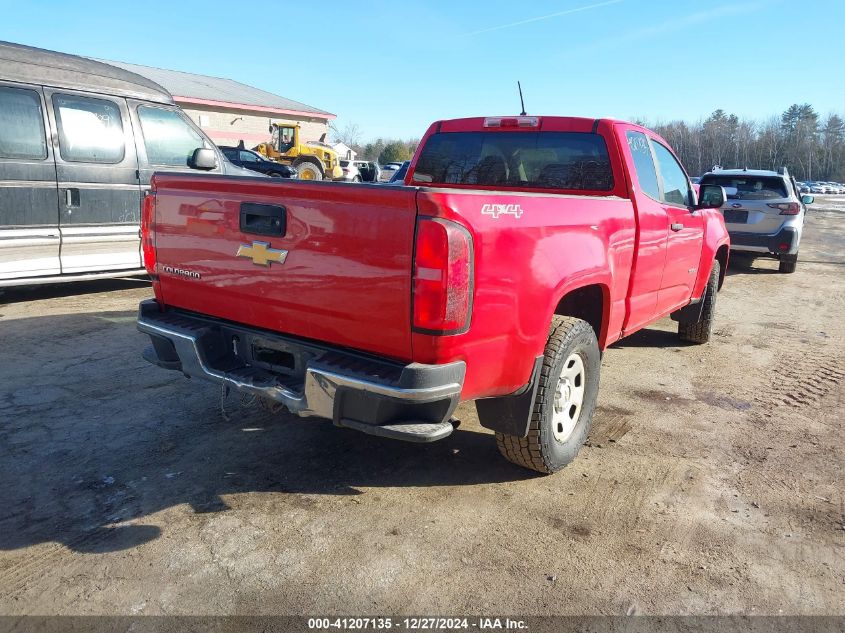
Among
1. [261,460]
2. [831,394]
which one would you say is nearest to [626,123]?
[831,394]

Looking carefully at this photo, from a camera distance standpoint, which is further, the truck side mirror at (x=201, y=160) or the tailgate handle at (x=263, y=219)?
the truck side mirror at (x=201, y=160)

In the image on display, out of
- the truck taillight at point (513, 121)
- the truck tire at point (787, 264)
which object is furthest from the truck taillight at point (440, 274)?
the truck tire at point (787, 264)

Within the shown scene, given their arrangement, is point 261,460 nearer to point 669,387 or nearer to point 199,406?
point 199,406

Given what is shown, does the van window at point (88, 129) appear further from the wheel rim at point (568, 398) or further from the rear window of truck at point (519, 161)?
the wheel rim at point (568, 398)

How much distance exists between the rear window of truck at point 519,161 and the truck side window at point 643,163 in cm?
29

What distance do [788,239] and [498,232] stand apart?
32.6 ft

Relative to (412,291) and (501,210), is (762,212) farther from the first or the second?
(412,291)

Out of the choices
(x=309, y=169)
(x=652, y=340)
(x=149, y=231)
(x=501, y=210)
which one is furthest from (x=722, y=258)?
(x=309, y=169)

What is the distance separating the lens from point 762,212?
11.1m

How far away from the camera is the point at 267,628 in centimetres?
241

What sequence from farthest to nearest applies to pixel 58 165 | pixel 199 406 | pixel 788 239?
pixel 788 239 → pixel 58 165 → pixel 199 406

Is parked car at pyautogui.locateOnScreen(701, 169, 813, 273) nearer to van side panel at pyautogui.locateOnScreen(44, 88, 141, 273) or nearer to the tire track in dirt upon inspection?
Result: the tire track in dirt

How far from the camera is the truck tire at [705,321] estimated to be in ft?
21.4

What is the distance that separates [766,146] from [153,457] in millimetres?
96111
